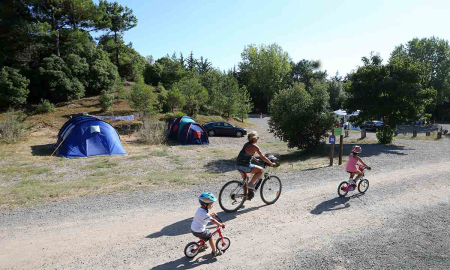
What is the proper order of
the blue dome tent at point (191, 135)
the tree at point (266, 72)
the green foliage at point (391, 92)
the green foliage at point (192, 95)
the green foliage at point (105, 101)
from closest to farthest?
the green foliage at point (391, 92) < the blue dome tent at point (191, 135) < the green foliage at point (105, 101) < the green foliage at point (192, 95) < the tree at point (266, 72)

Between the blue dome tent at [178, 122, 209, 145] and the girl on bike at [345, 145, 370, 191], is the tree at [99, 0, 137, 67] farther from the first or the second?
the girl on bike at [345, 145, 370, 191]

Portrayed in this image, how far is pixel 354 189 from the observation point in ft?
23.3

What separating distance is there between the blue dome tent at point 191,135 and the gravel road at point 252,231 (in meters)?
10.2

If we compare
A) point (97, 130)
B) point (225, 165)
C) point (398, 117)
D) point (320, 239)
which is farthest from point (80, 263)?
point (398, 117)

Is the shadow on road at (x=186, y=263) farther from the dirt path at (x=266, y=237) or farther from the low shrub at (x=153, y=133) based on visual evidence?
the low shrub at (x=153, y=133)

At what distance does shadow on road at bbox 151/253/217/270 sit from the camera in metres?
3.95

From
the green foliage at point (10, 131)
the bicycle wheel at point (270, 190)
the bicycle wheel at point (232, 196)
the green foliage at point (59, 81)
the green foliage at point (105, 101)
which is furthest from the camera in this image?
the green foliage at point (105, 101)

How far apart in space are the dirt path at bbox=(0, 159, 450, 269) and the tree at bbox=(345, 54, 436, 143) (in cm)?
1108

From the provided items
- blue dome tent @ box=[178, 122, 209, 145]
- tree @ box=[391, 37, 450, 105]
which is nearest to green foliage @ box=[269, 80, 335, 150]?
blue dome tent @ box=[178, 122, 209, 145]

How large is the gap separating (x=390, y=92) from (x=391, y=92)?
67mm

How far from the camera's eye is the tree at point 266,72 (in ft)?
185

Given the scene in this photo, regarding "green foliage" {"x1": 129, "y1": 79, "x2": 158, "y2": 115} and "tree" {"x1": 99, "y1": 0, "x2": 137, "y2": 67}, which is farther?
"tree" {"x1": 99, "y1": 0, "x2": 137, "y2": 67}

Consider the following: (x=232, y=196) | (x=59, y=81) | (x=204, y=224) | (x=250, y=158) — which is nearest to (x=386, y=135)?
(x=250, y=158)

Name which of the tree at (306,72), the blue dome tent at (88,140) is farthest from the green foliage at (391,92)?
the tree at (306,72)
